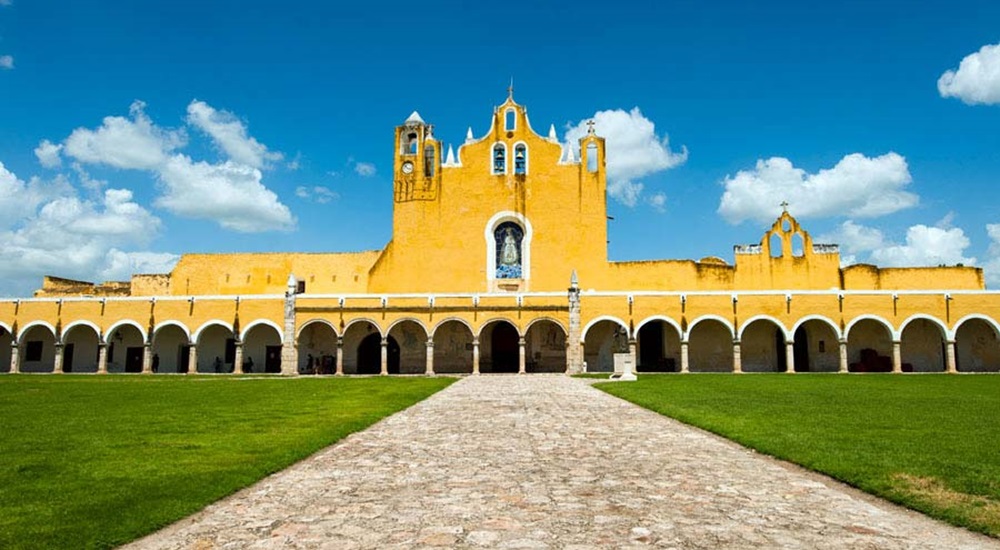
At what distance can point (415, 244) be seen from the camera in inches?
1410

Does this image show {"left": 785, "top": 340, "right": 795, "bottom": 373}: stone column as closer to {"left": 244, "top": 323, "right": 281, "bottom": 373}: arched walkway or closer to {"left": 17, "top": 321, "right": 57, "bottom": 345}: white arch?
{"left": 244, "top": 323, "right": 281, "bottom": 373}: arched walkway

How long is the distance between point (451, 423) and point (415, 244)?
81.9 ft

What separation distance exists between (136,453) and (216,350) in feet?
98.4

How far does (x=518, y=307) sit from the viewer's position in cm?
3189

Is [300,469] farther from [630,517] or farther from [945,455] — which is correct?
[945,455]

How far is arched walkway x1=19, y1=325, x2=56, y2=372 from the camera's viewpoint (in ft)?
119

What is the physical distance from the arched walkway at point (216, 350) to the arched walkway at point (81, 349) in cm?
560

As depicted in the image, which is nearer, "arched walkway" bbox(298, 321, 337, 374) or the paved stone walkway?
the paved stone walkway

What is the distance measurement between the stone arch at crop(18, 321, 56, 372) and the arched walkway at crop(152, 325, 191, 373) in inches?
207

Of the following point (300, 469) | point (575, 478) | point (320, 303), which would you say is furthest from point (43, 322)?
point (575, 478)

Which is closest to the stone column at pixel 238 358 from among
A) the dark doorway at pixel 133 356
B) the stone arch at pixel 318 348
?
the stone arch at pixel 318 348

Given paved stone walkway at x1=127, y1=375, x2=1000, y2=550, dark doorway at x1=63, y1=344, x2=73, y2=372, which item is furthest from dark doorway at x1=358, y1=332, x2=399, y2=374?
paved stone walkway at x1=127, y1=375, x2=1000, y2=550

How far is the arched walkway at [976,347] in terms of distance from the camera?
32.4 metres

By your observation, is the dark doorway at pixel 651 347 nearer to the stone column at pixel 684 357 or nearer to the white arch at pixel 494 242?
the stone column at pixel 684 357
